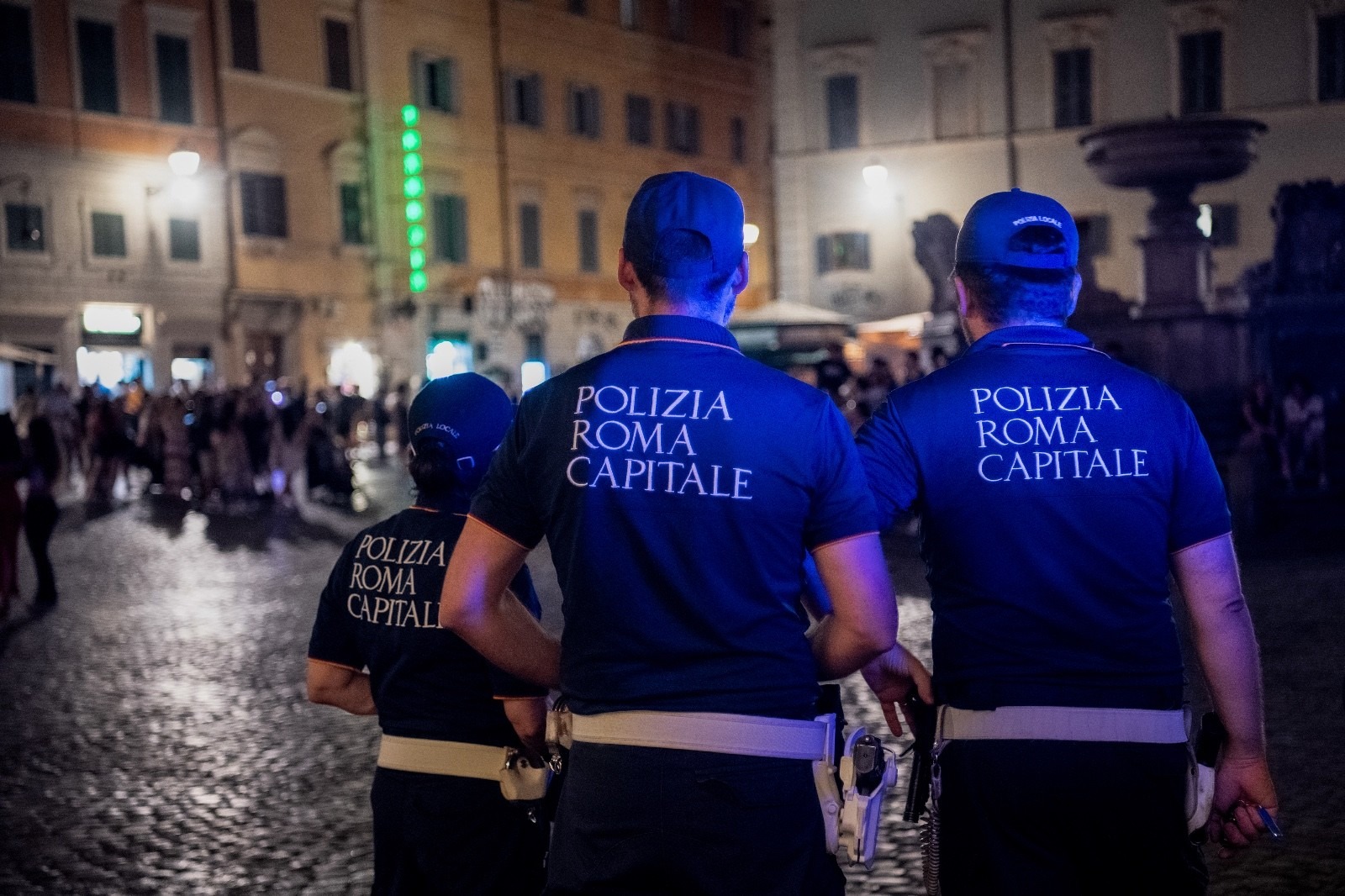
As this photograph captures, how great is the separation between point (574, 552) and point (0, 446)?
9.65 metres

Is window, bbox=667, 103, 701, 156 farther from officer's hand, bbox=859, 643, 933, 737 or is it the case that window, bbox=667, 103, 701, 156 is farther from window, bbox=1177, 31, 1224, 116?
officer's hand, bbox=859, 643, 933, 737

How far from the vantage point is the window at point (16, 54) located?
30.1 m

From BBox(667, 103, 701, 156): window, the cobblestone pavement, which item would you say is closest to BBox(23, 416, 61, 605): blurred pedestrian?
the cobblestone pavement

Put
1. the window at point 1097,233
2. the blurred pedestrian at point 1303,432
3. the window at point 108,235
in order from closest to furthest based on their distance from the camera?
the blurred pedestrian at point 1303,432 < the window at point 108,235 < the window at point 1097,233

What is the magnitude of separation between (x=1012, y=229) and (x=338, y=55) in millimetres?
35831

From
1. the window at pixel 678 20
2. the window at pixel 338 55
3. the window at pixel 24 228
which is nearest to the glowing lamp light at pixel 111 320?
the window at pixel 24 228

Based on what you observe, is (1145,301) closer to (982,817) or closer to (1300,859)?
(1300,859)

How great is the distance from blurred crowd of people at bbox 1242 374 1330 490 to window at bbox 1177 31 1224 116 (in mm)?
20833

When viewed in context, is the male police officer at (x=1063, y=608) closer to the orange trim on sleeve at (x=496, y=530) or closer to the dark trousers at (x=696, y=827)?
the dark trousers at (x=696, y=827)

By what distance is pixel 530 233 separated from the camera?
40.4 meters

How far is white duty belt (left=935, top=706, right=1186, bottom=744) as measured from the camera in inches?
105

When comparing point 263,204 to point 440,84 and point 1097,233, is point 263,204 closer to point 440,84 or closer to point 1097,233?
point 440,84

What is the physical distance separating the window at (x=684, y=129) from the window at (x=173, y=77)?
47.5 feet

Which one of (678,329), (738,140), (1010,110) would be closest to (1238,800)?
(678,329)
